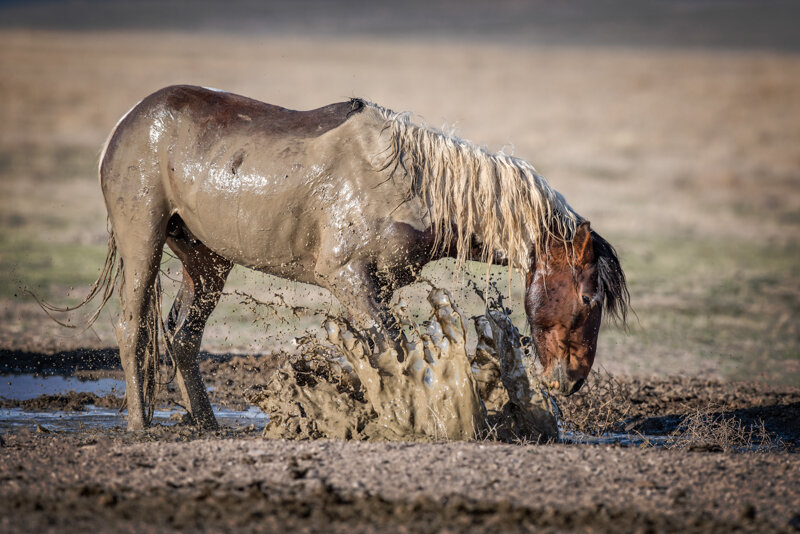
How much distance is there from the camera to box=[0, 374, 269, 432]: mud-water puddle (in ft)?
19.9

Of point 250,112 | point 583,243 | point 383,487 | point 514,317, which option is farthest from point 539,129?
point 383,487

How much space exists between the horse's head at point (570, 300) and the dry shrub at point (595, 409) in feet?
2.10

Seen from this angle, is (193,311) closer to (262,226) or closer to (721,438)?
(262,226)

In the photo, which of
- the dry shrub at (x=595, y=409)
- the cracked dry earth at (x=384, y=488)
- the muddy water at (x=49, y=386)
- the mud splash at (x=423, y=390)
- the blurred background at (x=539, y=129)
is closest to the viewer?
the cracked dry earth at (x=384, y=488)

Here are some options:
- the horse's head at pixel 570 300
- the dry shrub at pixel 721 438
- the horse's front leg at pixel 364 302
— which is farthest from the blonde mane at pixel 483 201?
the dry shrub at pixel 721 438

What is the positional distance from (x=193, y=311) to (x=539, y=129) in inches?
799

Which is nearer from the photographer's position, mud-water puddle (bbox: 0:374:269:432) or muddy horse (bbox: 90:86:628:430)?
muddy horse (bbox: 90:86:628:430)

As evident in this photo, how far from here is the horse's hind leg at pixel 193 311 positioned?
6.14m

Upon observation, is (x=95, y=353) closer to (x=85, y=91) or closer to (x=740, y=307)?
(x=740, y=307)

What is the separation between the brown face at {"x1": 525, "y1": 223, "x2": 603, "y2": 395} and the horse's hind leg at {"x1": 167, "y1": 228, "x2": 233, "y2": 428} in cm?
209

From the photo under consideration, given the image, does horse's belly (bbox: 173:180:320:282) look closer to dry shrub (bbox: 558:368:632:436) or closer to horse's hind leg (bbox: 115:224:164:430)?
horse's hind leg (bbox: 115:224:164:430)

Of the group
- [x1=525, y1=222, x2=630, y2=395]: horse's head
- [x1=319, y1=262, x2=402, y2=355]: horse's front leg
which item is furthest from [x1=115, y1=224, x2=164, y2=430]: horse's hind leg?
[x1=525, y1=222, x2=630, y2=395]: horse's head

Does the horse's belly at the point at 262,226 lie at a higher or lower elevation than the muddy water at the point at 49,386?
higher

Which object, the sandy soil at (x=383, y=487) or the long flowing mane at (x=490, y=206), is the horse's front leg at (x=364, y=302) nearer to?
the long flowing mane at (x=490, y=206)
